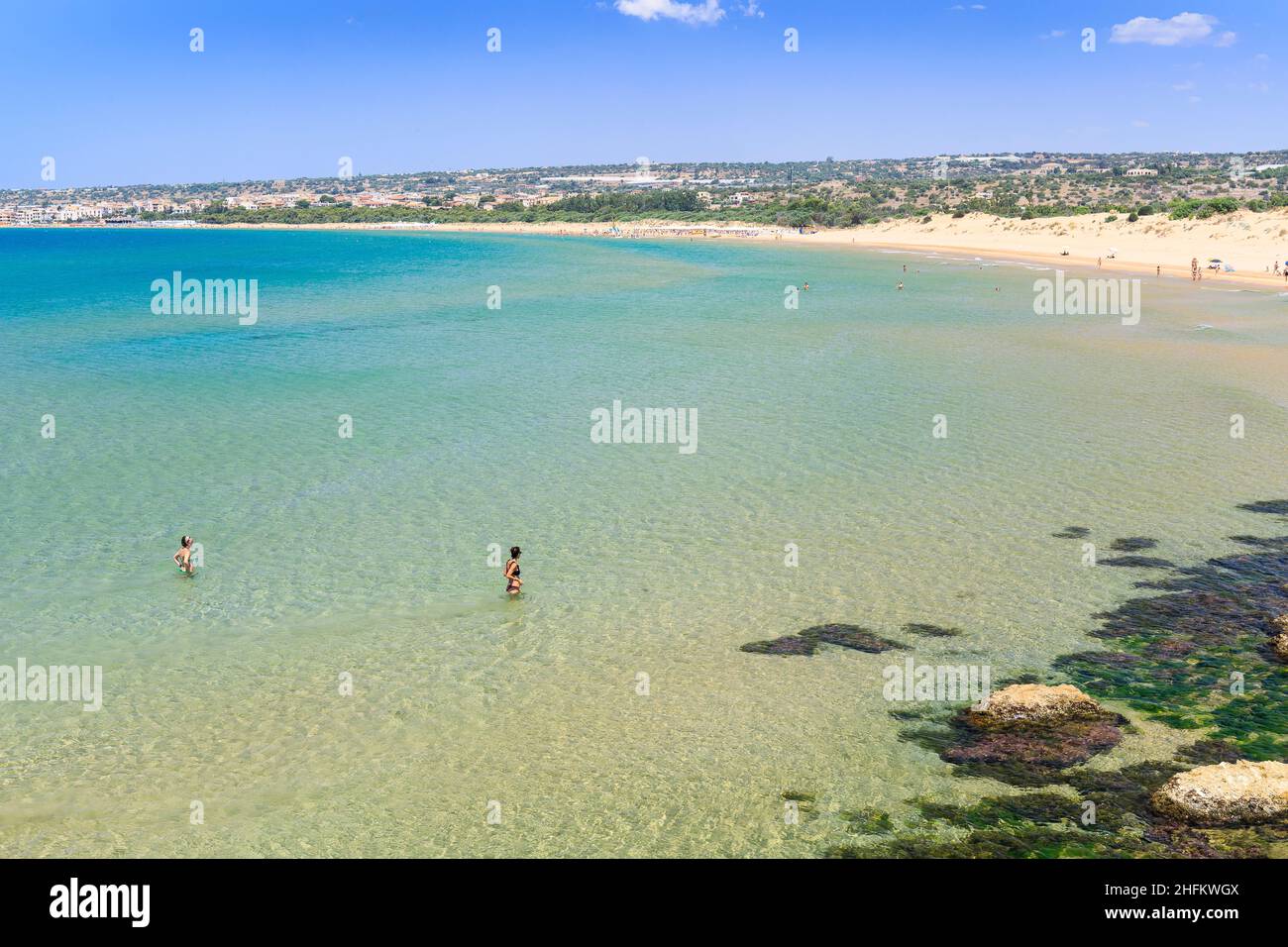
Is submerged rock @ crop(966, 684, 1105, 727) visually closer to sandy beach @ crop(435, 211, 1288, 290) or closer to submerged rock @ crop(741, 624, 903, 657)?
submerged rock @ crop(741, 624, 903, 657)

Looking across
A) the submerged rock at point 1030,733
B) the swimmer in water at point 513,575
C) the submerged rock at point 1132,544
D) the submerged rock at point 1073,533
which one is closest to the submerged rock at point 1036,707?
the submerged rock at point 1030,733

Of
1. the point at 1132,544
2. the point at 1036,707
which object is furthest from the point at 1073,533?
the point at 1036,707

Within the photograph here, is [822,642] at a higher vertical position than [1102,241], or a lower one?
lower

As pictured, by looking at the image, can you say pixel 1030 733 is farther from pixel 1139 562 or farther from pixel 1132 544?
pixel 1132 544

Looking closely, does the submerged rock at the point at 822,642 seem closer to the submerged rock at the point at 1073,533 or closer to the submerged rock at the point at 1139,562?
the submerged rock at the point at 1139,562

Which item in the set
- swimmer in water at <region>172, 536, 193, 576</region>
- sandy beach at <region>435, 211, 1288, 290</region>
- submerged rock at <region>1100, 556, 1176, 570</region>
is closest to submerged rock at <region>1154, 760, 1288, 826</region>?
submerged rock at <region>1100, 556, 1176, 570</region>

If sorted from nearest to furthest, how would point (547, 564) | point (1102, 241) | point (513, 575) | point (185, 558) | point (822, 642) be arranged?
point (822, 642)
point (513, 575)
point (185, 558)
point (547, 564)
point (1102, 241)
